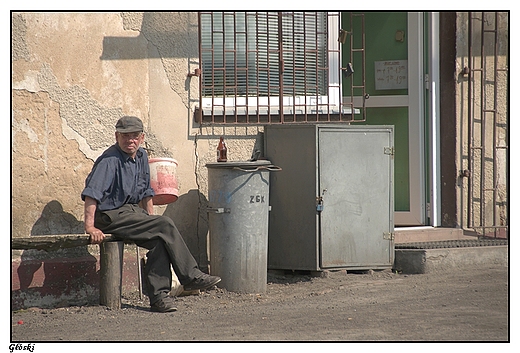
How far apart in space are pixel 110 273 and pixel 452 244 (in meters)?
3.65

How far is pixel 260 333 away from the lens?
599 centimetres

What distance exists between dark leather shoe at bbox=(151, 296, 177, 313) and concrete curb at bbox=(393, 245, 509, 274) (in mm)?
2622

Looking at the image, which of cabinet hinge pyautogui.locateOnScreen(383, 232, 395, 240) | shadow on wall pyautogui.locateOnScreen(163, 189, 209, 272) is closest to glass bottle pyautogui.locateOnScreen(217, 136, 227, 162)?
shadow on wall pyautogui.locateOnScreen(163, 189, 209, 272)

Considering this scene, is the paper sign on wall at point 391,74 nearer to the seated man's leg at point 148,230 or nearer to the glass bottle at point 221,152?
the glass bottle at point 221,152

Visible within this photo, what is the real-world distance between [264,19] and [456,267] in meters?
3.11

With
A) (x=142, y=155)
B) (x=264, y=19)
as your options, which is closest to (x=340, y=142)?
(x=264, y=19)

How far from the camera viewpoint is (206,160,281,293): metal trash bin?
7.48m

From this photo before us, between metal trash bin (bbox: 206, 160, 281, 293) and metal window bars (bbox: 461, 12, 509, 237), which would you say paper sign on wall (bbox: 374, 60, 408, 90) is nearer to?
metal window bars (bbox: 461, 12, 509, 237)

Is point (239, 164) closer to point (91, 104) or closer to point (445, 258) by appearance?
point (91, 104)

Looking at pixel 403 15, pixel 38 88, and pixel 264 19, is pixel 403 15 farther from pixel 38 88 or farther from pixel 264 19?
pixel 38 88

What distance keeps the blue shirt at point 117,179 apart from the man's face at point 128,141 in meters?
0.04

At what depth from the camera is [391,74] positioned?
9.67 meters

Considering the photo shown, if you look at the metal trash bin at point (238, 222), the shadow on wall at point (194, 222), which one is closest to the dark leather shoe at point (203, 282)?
the metal trash bin at point (238, 222)

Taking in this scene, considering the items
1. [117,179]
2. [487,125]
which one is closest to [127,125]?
[117,179]
